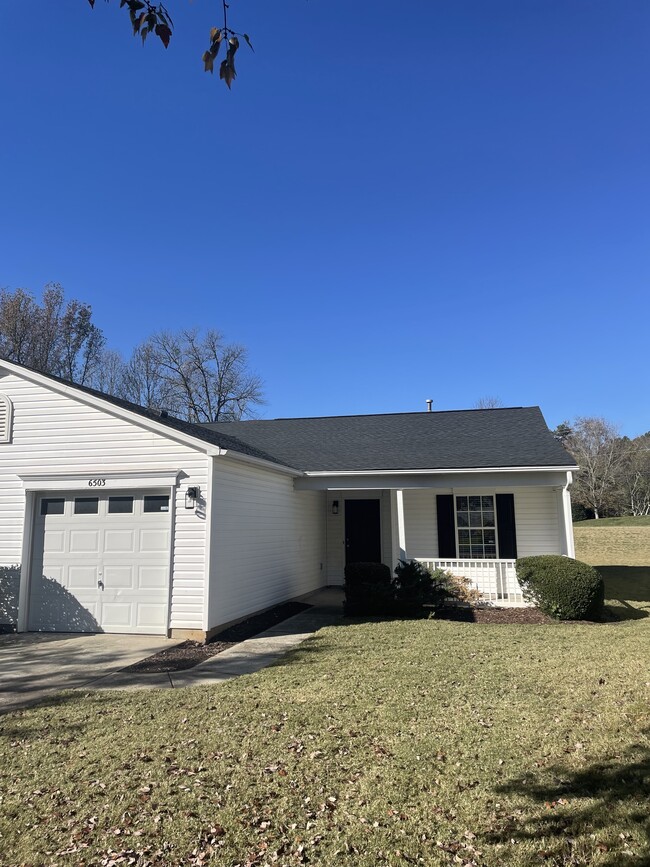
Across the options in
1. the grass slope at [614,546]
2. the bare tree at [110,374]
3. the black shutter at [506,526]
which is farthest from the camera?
the bare tree at [110,374]

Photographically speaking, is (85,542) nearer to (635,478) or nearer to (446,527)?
(446,527)

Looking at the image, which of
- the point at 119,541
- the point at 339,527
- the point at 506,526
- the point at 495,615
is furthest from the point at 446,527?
the point at 119,541

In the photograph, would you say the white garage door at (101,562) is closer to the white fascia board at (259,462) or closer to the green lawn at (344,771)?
the white fascia board at (259,462)

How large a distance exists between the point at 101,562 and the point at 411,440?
8.77 metres

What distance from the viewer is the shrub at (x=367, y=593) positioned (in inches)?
417

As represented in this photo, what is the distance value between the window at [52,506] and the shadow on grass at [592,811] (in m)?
8.91

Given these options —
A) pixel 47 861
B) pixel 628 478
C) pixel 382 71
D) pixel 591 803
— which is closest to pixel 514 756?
pixel 591 803

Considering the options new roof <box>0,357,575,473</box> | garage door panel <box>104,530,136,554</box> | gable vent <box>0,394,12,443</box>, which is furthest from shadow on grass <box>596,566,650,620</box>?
gable vent <box>0,394,12,443</box>

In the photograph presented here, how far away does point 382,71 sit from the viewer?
29.8 ft

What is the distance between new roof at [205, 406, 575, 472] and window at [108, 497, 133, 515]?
4.73 meters

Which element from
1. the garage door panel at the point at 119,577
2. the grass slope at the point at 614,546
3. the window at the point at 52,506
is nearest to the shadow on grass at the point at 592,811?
the garage door panel at the point at 119,577

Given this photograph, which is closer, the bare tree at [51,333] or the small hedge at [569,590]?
the small hedge at [569,590]

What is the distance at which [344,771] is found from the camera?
3.71 meters

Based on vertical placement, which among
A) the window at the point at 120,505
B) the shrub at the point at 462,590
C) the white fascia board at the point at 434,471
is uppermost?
the white fascia board at the point at 434,471
